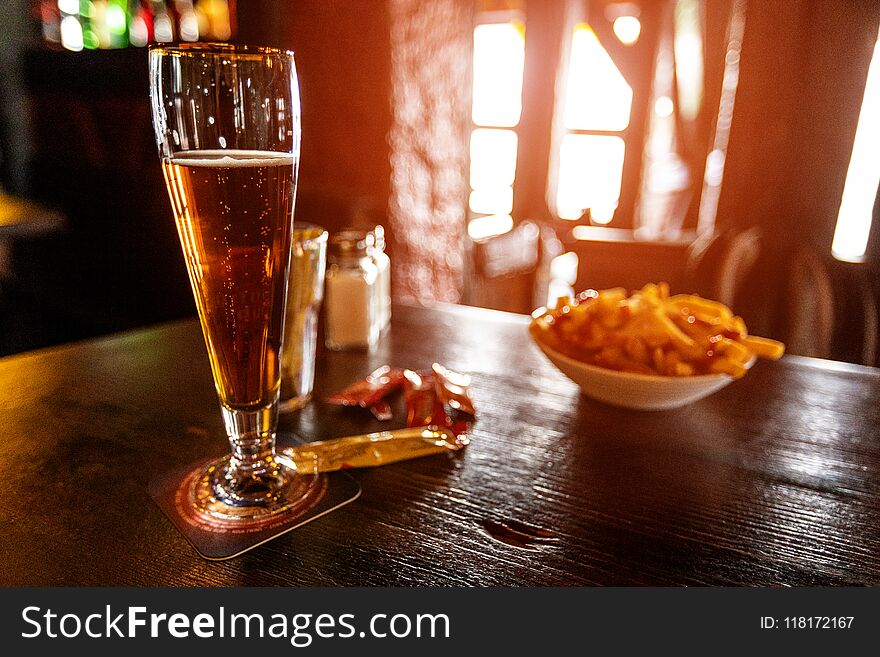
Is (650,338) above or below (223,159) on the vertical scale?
below

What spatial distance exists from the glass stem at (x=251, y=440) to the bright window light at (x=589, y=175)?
3.98m

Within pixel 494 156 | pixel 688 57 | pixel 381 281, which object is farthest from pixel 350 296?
pixel 688 57

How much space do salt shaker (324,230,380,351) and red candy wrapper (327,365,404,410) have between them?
7.1 inches

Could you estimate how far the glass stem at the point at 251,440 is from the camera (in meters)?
0.64

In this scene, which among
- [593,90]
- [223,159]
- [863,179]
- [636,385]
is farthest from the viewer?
[593,90]

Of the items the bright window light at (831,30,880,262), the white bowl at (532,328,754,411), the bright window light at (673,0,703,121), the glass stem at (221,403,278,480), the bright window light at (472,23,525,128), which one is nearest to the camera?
the glass stem at (221,403,278,480)

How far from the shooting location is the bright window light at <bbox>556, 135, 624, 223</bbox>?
14.1ft

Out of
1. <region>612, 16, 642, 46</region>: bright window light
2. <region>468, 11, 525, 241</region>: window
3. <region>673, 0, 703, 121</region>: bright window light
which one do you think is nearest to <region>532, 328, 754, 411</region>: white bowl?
<region>468, 11, 525, 241</region>: window

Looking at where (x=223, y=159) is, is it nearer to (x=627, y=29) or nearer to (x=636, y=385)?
(x=636, y=385)

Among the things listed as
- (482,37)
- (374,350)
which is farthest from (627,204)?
(374,350)

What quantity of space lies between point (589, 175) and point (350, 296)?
367 cm

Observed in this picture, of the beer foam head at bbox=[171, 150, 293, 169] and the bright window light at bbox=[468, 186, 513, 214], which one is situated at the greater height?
the beer foam head at bbox=[171, 150, 293, 169]

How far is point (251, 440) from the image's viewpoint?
646 mm

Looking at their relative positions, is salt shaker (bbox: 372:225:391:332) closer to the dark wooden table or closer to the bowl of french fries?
the dark wooden table
